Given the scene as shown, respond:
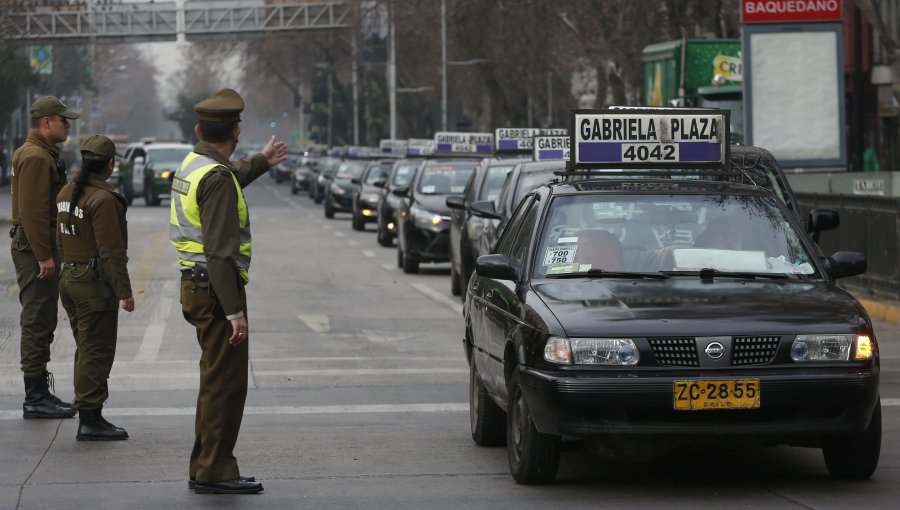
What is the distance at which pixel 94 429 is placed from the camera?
381 inches

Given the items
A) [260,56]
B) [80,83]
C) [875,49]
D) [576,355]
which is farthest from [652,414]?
[80,83]

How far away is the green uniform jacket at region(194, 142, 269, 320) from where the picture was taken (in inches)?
298

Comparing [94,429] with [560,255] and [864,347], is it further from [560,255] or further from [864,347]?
[864,347]

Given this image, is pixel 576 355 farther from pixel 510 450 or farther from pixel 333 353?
pixel 333 353

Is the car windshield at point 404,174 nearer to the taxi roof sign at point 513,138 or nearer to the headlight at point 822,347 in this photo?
the taxi roof sign at point 513,138

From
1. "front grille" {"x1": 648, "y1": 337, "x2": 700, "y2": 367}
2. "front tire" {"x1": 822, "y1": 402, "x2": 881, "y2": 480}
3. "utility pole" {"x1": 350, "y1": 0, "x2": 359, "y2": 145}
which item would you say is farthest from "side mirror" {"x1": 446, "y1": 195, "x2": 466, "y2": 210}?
"utility pole" {"x1": 350, "y1": 0, "x2": 359, "y2": 145}

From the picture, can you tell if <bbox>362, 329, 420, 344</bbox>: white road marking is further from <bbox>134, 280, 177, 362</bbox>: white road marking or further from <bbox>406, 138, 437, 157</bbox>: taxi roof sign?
<bbox>406, 138, 437, 157</bbox>: taxi roof sign

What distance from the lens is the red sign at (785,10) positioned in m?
23.5

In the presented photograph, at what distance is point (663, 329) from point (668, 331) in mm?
23

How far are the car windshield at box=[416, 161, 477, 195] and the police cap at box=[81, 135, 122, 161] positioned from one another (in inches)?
599

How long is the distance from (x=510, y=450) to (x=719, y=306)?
1275 millimetres

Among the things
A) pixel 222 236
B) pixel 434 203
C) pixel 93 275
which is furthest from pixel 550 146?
pixel 222 236

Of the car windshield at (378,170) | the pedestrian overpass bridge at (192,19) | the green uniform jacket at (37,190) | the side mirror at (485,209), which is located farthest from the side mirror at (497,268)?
the pedestrian overpass bridge at (192,19)

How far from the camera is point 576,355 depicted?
298 inches
